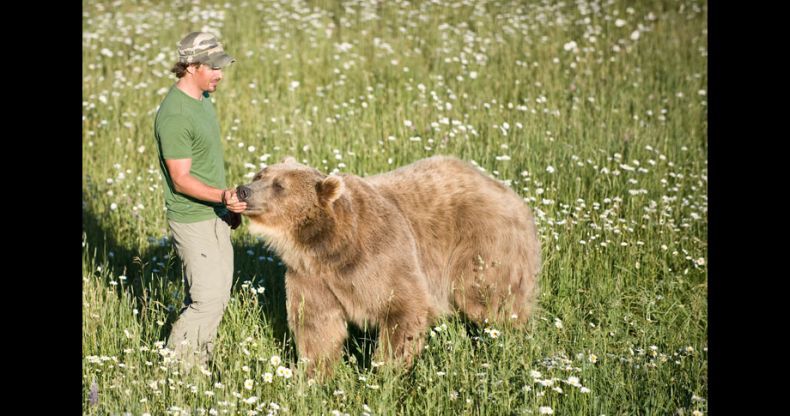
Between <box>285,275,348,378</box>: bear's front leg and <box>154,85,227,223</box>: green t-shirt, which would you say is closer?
<box>154,85,227,223</box>: green t-shirt

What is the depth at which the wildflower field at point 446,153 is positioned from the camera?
5289 mm

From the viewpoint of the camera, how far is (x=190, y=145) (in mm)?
5457

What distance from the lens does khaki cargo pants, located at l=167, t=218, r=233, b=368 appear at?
5617 millimetres

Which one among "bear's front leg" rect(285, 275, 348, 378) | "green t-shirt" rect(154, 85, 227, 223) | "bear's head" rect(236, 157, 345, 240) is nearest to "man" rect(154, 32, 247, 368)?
"green t-shirt" rect(154, 85, 227, 223)

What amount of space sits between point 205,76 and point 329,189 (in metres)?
1.08

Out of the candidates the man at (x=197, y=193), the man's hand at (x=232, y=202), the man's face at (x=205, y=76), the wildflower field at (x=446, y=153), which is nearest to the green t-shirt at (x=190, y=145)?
the man at (x=197, y=193)

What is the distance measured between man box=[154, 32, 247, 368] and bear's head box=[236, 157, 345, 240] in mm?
200

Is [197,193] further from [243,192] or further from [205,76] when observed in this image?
[205,76]

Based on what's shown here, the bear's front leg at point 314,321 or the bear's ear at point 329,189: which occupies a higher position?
the bear's ear at point 329,189

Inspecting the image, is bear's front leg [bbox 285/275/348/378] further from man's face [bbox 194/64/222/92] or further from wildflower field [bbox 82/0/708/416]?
man's face [bbox 194/64/222/92]

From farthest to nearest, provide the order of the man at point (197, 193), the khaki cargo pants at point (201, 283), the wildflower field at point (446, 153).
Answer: the khaki cargo pants at point (201, 283), the man at point (197, 193), the wildflower field at point (446, 153)

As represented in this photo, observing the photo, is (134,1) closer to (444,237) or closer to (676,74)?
(676,74)

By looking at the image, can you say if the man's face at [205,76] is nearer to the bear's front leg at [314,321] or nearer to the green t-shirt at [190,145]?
the green t-shirt at [190,145]

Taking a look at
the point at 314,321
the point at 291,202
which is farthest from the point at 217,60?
the point at 314,321
